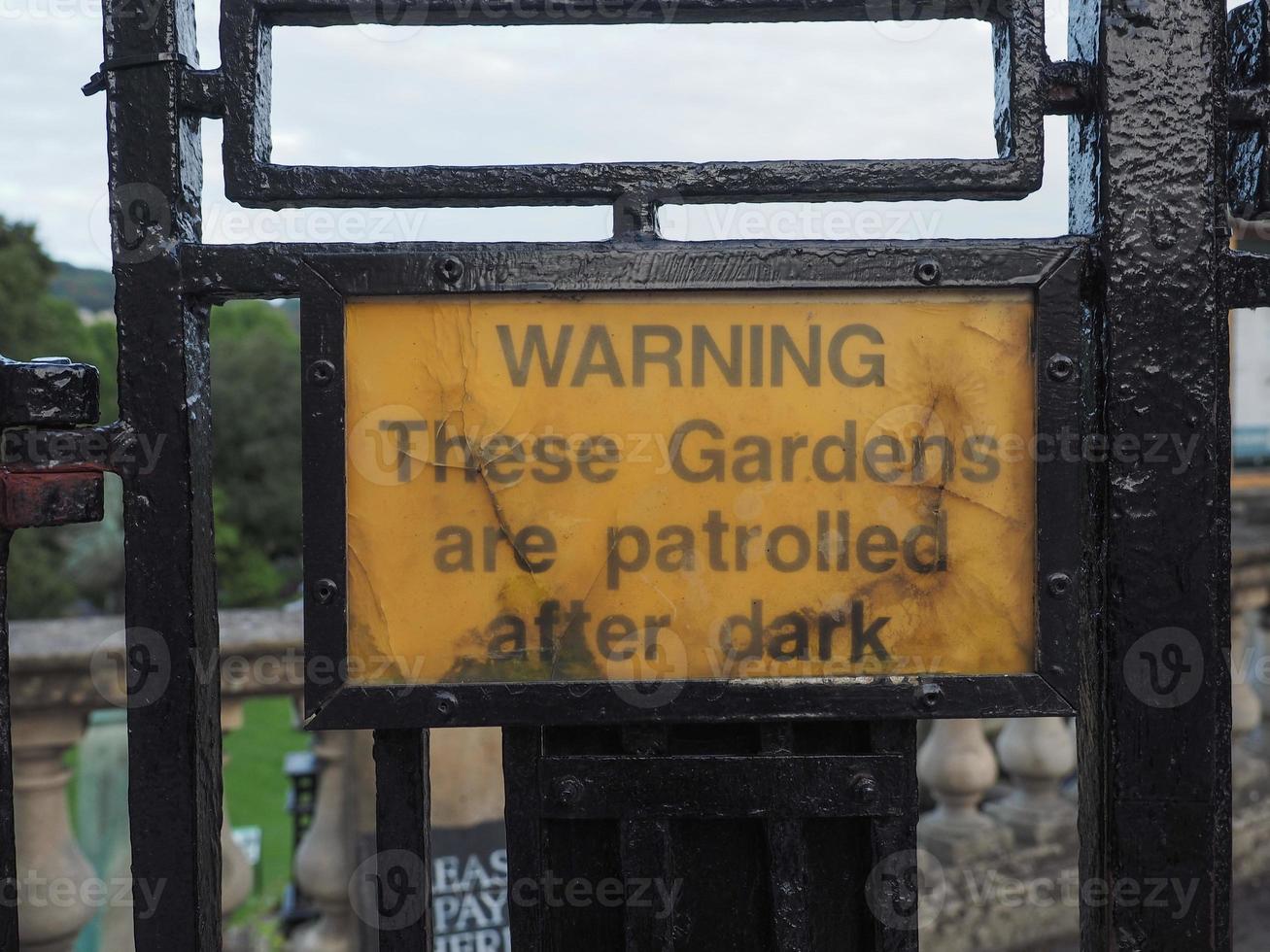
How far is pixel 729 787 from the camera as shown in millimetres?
1144

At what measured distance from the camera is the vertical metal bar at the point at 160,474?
111 centimetres

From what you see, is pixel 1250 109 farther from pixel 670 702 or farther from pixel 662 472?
pixel 670 702

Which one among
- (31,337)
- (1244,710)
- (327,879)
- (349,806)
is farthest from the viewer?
(31,337)

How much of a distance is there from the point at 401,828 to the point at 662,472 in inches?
18.8

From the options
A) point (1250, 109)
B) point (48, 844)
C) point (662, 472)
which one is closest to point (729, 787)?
point (662, 472)

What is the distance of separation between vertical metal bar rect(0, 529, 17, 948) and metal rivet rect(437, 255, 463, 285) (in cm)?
53

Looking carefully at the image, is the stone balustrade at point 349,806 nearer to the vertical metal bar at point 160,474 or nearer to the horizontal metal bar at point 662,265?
the vertical metal bar at point 160,474

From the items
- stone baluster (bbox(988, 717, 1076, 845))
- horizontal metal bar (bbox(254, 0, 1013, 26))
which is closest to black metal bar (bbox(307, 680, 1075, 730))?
horizontal metal bar (bbox(254, 0, 1013, 26))

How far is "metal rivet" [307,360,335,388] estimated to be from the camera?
3.62ft

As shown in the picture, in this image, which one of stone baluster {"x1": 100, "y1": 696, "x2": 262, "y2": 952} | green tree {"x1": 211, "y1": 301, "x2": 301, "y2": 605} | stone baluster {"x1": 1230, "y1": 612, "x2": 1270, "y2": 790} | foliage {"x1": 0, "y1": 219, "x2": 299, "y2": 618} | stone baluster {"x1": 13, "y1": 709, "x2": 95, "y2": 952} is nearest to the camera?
stone baluster {"x1": 13, "y1": 709, "x2": 95, "y2": 952}

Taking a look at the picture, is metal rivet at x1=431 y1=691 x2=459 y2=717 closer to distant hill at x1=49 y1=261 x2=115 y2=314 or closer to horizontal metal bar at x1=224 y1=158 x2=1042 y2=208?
horizontal metal bar at x1=224 y1=158 x2=1042 y2=208

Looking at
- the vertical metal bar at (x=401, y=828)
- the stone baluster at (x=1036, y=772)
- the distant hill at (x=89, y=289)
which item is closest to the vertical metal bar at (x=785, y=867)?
the vertical metal bar at (x=401, y=828)

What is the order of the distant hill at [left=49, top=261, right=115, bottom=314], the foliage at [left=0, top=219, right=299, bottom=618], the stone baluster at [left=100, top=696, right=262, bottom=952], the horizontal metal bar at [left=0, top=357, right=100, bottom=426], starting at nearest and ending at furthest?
the horizontal metal bar at [left=0, top=357, right=100, bottom=426] → the stone baluster at [left=100, top=696, right=262, bottom=952] → the foliage at [left=0, top=219, right=299, bottom=618] → the distant hill at [left=49, top=261, right=115, bottom=314]

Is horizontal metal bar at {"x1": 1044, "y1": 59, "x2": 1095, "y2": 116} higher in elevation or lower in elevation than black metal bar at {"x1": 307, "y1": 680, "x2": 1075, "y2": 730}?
higher
